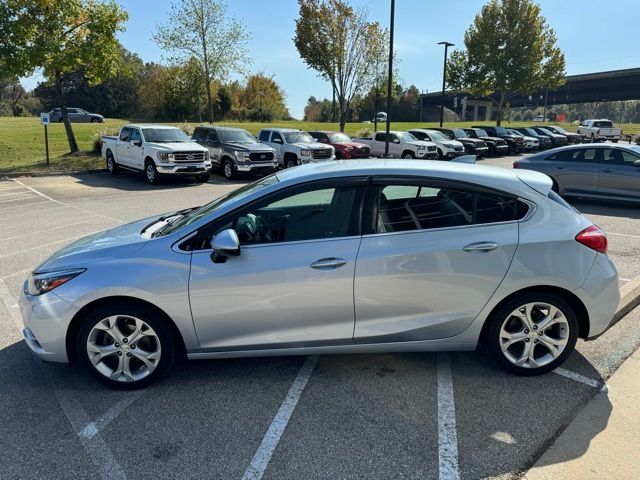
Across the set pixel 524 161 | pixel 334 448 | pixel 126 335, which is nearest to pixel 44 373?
pixel 126 335

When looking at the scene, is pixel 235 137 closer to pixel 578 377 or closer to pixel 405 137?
pixel 405 137

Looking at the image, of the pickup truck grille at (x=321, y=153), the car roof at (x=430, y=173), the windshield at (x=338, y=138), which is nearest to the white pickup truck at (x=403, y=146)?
the windshield at (x=338, y=138)

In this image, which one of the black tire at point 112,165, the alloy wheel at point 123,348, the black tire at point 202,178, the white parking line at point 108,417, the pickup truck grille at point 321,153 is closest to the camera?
the white parking line at point 108,417

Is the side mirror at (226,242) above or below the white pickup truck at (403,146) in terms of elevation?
above

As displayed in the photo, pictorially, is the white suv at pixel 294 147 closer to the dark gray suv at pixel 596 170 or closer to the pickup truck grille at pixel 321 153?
the pickup truck grille at pixel 321 153

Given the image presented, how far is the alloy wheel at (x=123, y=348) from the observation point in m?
3.34

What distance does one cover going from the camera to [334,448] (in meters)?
2.81

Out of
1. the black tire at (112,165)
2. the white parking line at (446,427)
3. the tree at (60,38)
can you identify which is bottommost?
the white parking line at (446,427)

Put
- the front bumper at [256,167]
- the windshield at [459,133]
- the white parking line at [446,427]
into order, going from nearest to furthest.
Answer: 1. the white parking line at [446,427]
2. the front bumper at [256,167]
3. the windshield at [459,133]

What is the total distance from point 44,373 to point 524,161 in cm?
1153

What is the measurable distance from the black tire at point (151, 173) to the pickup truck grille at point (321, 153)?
5.53 metres

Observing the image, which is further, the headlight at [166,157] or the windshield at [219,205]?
the headlight at [166,157]

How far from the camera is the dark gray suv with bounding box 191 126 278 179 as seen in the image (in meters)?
17.0

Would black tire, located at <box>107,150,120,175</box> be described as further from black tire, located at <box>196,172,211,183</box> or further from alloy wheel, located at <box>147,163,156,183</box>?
black tire, located at <box>196,172,211,183</box>
